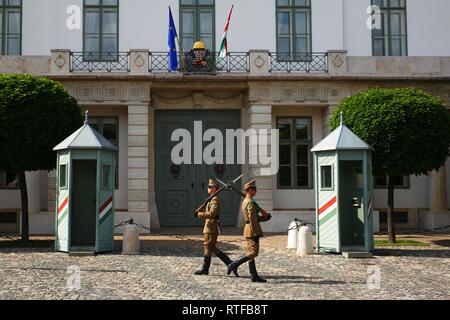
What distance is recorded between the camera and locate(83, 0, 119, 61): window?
19.7 metres

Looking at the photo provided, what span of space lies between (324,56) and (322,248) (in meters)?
8.58

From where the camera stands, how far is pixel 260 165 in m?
18.8

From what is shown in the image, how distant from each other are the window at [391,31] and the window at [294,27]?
241cm

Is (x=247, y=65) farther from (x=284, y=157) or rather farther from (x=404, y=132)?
(x=404, y=132)

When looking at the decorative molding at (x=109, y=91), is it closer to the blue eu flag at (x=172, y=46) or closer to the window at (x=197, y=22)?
the blue eu flag at (x=172, y=46)

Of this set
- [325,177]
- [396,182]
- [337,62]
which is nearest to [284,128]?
[337,62]

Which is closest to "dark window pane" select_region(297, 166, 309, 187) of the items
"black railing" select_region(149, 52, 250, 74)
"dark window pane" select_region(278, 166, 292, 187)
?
"dark window pane" select_region(278, 166, 292, 187)

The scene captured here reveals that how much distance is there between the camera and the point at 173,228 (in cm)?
1945

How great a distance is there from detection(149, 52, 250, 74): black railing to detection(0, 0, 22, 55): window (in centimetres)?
469

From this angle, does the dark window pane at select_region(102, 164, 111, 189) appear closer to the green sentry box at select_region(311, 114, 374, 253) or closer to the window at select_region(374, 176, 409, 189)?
the green sentry box at select_region(311, 114, 374, 253)

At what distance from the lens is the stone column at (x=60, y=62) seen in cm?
1841

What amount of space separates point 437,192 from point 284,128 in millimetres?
5636

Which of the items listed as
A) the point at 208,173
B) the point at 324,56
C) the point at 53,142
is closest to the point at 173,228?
the point at 208,173
